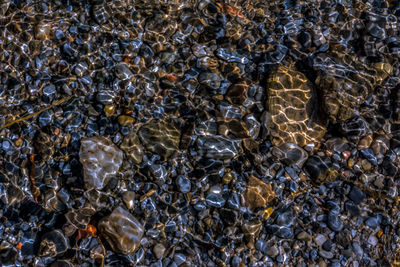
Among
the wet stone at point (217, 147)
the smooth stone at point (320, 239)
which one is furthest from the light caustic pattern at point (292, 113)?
the smooth stone at point (320, 239)

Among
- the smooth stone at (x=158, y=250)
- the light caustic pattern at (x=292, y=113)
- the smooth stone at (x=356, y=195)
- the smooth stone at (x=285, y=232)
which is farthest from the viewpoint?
the light caustic pattern at (x=292, y=113)

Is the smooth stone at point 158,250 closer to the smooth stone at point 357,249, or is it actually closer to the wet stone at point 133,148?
the wet stone at point 133,148

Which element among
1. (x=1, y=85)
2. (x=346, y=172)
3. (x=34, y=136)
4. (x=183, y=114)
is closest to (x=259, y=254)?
(x=346, y=172)

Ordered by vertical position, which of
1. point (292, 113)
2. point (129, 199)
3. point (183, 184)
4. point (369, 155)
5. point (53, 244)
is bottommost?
point (53, 244)

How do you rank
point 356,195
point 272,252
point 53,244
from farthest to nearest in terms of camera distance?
point 356,195, point 272,252, point 53,244

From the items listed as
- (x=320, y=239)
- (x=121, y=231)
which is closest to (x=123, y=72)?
(x=121, y=231)

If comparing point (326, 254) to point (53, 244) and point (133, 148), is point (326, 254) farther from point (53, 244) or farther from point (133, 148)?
point (53, 244)
